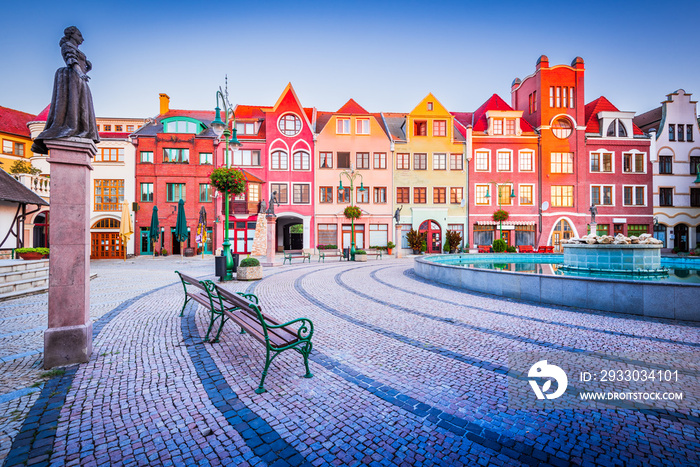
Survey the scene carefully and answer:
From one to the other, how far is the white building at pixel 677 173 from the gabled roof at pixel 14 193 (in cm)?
4869

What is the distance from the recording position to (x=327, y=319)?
7285 millimetres

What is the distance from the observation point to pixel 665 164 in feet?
111

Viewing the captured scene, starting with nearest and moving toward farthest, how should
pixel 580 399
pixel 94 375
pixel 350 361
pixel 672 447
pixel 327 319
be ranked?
pixel 672 447
pixel 580 399
pixel 94 375
pixel 350 361
pixel 327 319

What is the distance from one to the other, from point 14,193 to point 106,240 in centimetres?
1776

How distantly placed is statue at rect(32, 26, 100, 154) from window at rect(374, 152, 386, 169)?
29.9 m

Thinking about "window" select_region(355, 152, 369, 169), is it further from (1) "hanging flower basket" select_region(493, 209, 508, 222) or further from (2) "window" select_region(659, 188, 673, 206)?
(2) "window" select_region(659, 188, 673, 206)

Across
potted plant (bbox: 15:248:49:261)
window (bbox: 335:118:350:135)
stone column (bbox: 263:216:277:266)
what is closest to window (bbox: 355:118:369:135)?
window (bbox: 335:118:350:135)

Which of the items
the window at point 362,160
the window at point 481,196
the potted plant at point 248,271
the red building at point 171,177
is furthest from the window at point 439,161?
the potted plant at point 248,271

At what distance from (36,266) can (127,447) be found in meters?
11.9

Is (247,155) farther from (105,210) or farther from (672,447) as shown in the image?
(672,447)

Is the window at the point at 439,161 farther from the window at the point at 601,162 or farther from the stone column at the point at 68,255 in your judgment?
the stone column at the point at 68,255

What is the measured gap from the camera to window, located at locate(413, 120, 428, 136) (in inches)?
1344

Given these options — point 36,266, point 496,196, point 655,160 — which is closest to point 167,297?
point 36,266

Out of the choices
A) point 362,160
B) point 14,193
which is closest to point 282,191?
point 362,160
